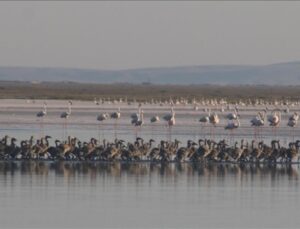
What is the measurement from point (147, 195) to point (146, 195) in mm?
27

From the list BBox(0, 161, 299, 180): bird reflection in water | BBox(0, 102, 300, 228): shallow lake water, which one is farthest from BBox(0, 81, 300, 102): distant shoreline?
BBox(0, 102, 300, 228): shallow lake water

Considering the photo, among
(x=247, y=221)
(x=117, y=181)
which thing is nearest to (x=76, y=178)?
(x=117, y=181)

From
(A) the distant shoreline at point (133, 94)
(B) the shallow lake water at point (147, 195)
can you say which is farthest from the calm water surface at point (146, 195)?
(A) the distant shoreline at point (133, 94)

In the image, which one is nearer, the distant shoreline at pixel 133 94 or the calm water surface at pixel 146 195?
the calm water surface at pixel 146 195

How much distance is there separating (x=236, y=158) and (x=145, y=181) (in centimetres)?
597

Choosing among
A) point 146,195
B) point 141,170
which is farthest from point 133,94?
point 146,195

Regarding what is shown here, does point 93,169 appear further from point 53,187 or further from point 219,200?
point 219,200

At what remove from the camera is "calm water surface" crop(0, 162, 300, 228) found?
23.6 m

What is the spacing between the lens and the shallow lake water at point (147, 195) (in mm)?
23562

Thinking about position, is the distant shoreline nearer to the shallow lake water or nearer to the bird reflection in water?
the bird reflection in water

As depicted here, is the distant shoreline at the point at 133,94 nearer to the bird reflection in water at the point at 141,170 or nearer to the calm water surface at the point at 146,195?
the bird reflection in water at the point at 141,170

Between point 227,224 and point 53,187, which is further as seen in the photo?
point 53,187

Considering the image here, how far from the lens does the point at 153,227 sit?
74.7 ft

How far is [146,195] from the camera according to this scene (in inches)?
1077
